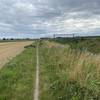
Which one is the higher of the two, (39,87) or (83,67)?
(83,67)

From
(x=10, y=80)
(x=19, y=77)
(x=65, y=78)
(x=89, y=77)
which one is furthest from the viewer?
(x=19, y=77)

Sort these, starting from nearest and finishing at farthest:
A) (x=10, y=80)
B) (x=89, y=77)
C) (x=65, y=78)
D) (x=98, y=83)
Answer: (x=98, y=83), (x=89, y=77), (x=65, y=78), (x=10, y=80)

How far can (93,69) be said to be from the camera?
10922 millimetres

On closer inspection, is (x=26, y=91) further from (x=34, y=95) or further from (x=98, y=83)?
(x=98, y=83)

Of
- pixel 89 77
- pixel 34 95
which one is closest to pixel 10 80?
pixel 34 95

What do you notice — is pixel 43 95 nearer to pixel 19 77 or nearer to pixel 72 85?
pixel 72 85

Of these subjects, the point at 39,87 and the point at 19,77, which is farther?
the point at 19,77

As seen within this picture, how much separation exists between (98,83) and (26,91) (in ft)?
8.49

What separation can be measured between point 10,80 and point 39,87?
74.3 inches

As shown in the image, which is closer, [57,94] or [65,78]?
[57,94]

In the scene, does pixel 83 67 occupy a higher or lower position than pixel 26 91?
higher

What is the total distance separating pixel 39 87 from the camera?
10812 millimetres

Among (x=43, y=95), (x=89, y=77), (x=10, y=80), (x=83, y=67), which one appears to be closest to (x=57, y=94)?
(x=43, y=95)

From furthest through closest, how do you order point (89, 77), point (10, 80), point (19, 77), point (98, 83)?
point (19, 77) → point (10, 80) → point (89, 77) → point (98, 83)
